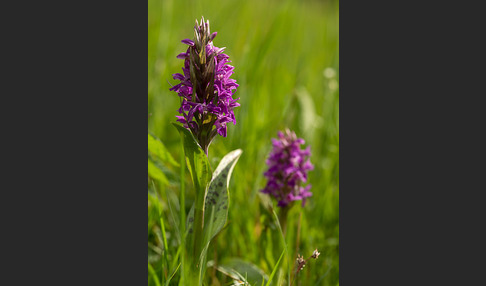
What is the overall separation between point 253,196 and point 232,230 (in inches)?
14.3

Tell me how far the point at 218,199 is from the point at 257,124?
133 cm

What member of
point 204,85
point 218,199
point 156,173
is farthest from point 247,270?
point 204,85

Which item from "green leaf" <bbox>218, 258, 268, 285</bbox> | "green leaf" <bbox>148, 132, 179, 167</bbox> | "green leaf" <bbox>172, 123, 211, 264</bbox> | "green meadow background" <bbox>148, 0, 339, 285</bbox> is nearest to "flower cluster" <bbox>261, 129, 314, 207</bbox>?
"green meadow background" <bbox>148, 0, 339, 285</bbox>

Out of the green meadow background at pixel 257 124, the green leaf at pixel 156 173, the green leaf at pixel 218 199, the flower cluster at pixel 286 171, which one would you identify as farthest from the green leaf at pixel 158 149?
the flower cluster at pixel 286 171

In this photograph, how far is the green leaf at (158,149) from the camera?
2.23 metres

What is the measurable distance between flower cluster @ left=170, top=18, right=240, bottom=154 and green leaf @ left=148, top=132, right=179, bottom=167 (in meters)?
0.47

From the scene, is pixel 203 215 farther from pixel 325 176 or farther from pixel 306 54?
pixel 306 54

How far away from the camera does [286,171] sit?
2334 millimetres

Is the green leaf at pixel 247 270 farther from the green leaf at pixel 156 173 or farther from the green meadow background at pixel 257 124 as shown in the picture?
the green leaf at pixel 156 173

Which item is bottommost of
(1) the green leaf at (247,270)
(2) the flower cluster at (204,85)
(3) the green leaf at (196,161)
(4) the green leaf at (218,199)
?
(1) the green leaf at (247,270)

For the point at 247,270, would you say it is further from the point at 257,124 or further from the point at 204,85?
the point at 257,124

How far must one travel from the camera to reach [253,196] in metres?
2.64

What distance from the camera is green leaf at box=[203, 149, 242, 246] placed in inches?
71.4

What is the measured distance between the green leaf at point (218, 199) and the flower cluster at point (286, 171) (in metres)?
0.54
